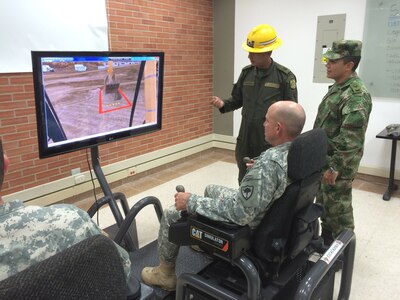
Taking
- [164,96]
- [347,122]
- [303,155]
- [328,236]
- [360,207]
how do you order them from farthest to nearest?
1. [164,96]
2. [360,207]
3. [328,236]
4. [347,122]
5. [303,155]

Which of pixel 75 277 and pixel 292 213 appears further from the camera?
pixel 292 213

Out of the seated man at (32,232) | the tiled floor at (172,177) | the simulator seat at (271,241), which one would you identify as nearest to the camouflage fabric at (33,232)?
the seated man at (32,232)

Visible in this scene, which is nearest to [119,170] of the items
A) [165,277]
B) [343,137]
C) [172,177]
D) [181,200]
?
[172,177]

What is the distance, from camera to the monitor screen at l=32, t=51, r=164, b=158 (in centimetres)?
173

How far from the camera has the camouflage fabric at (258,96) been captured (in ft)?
8.61

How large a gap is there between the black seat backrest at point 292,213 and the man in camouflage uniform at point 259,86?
116 centimetres

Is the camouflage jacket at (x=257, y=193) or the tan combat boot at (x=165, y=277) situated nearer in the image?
the camouflage jacket at (x=257, y=193)

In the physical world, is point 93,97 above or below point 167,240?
above

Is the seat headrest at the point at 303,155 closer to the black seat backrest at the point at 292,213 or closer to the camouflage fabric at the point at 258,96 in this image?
the black seat backrest at the point at 292,213

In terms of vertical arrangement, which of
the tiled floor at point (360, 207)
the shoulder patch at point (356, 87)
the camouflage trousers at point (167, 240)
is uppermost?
the shoulder patch at point (356, 87)

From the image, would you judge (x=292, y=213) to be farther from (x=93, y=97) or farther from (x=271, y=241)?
(x=93, y=97)

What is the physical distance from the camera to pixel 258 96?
2680 millimetres

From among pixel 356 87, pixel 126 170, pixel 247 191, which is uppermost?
pixel 356 87

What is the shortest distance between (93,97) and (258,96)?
1.31m
